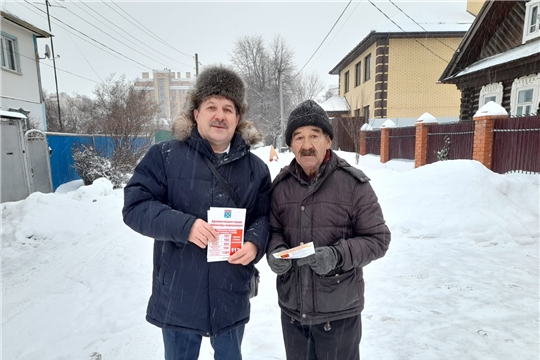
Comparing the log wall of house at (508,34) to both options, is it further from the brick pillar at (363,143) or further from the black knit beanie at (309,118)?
the black knit beanie at (309,118)

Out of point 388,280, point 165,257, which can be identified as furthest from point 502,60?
point 165,257

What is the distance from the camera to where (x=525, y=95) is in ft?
35.7

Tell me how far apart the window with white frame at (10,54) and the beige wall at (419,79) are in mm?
21819

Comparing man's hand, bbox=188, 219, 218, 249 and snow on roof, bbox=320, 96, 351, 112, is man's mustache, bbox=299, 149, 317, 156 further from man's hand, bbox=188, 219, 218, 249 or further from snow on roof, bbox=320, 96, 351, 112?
snow on roof, bbox=320, 96, 351, 112

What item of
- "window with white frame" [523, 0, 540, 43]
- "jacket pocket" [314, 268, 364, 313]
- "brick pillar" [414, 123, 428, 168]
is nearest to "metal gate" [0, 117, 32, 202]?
"jacket pocket" [314, 268, 364, 313]

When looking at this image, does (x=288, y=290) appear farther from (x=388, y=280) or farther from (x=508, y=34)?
(x=508, y=34)

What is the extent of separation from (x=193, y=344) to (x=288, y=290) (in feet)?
2.20

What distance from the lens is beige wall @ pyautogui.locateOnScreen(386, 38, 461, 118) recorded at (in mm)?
21375

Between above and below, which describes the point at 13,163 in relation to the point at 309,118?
below

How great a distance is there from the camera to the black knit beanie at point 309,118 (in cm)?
188

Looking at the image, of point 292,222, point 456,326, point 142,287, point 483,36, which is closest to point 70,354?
point 142,287

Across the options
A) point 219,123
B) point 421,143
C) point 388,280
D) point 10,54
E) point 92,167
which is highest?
point 10,54

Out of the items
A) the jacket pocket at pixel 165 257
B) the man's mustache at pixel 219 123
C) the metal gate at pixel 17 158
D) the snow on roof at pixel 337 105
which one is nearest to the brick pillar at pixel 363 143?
the snow on roof at pixel 337 105

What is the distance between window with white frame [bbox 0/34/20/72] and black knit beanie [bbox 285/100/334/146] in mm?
18051
